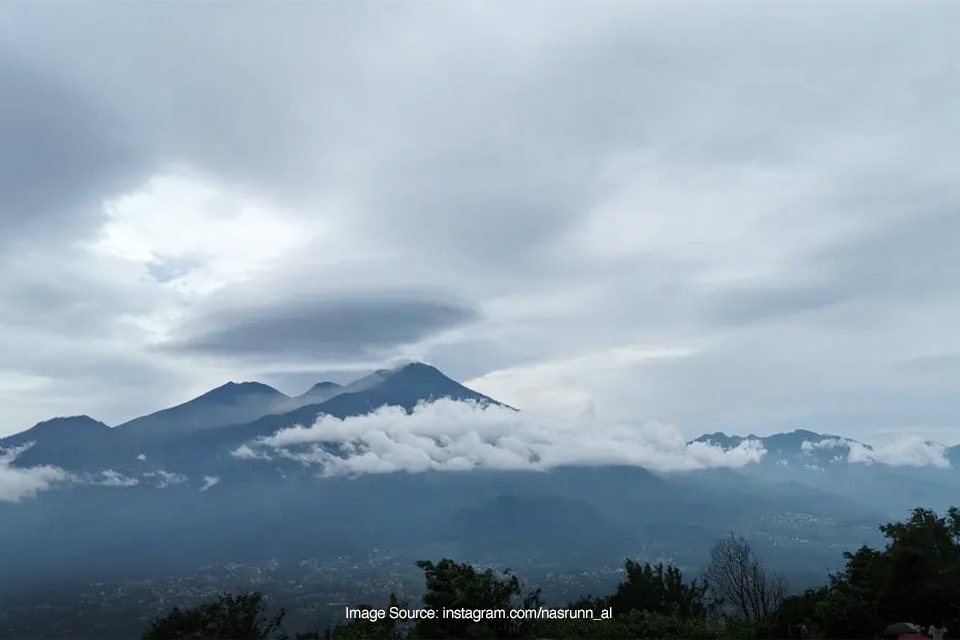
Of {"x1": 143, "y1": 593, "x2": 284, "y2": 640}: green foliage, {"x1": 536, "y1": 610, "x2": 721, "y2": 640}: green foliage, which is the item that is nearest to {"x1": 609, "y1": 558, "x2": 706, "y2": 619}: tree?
{"x1": 536, "y1": 610, "x2": 721, "y2": 640}: green foliage

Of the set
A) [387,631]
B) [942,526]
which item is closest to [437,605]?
[387,631]

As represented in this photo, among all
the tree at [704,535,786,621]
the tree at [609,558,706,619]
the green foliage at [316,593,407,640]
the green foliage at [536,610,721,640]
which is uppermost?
the green foliage at [316,593,407,640]

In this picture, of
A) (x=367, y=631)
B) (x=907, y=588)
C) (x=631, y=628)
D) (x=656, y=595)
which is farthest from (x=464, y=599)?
(x=656, y=595)

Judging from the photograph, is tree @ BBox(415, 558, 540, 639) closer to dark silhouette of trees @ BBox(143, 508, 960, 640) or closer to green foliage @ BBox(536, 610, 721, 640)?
dark silhouette of trees @ BBox(143, 508, 960, 640)

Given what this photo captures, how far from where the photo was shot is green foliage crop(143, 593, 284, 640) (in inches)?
668

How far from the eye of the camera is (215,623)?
18734 millimetres

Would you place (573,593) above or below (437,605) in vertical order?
below

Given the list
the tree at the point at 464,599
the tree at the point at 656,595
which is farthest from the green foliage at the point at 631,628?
the tree at the point at 656,595

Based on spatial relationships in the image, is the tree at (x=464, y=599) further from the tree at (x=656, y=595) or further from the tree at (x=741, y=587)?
the tree at (x=741, y=587)

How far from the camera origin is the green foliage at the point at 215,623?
17.0 m

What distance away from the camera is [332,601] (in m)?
112

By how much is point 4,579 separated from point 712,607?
674 ft

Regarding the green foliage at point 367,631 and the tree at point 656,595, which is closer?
the green foliage at point 367,631

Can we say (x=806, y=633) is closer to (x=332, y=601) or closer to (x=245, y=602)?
(x=245, y=602)
